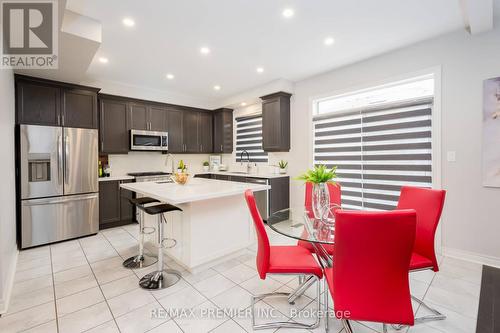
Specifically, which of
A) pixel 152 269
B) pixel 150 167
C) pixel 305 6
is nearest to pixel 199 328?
pixel 152 269

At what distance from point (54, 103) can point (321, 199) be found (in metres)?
4.17

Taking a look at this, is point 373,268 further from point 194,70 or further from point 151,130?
point 151,130

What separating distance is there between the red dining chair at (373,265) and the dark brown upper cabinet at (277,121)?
353cm

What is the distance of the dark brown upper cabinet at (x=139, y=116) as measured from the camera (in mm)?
4734

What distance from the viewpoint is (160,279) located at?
7.86 ft

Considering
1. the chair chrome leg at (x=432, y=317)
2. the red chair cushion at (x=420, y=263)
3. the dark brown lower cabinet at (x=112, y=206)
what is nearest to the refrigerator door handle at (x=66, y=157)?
the dark brown lower cabinet at (x=112, y=206)

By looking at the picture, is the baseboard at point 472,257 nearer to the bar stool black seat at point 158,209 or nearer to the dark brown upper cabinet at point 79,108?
the bar stool black seat at point 158,209

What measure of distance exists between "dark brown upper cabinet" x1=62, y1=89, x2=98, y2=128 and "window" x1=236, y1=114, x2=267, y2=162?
10.3 feet

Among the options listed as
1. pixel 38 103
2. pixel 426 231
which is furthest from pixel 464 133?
pixel 38 103

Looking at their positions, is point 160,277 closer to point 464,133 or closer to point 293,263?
point 293,263

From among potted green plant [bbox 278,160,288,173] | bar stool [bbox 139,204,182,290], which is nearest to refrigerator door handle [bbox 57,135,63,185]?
bar stool [bbox 139,204,182,290]

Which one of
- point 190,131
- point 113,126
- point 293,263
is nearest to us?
point 293,263

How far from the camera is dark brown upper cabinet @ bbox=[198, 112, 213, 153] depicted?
19.4 feet

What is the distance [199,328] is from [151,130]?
164 inches
